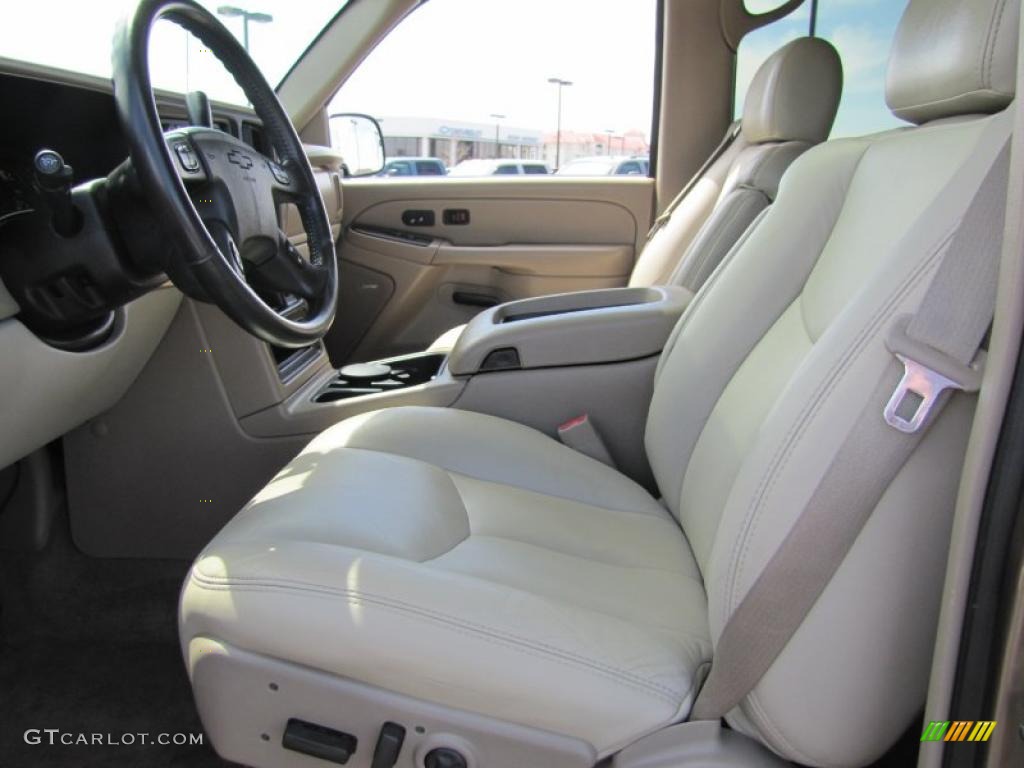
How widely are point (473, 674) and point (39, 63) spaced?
3.28ft

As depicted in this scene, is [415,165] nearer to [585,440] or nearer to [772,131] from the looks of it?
[772,131]

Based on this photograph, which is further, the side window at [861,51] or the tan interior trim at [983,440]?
the side window at [861,51]

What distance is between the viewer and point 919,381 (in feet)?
2.30

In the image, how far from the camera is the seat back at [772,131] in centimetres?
182

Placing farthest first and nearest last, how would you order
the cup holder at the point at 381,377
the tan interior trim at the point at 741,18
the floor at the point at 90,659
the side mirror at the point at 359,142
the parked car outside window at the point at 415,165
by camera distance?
the parked car outside window at the point at 415,165 → the side mirror at the point at 359,142 → the tan interior trim at the point at 741,18 → the cup holder at the point at 381,377 → the floor at the point at 90,659

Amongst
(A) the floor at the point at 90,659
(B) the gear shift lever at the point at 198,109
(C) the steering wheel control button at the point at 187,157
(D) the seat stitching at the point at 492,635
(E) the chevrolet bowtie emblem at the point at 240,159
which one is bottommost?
(A) the floor at the point at 90,659

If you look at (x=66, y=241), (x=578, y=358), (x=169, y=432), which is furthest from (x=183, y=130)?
(x=578, y=358)

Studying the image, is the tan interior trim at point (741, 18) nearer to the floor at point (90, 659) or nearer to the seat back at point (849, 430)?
the seat back at point (849, 430)

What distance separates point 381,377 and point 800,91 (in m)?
1.08

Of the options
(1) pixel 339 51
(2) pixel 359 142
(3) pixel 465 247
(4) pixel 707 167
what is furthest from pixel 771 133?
(2) pixel 359 142

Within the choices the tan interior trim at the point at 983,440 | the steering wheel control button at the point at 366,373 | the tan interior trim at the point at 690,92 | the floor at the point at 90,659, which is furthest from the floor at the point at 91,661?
the tan interior trim at the point at 690,92

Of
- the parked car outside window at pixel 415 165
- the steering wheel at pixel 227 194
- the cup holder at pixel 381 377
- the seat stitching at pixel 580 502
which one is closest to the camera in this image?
the steering wheel at pixel 227 194

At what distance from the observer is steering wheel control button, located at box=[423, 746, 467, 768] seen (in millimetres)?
844

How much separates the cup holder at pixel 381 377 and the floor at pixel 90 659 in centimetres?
45
